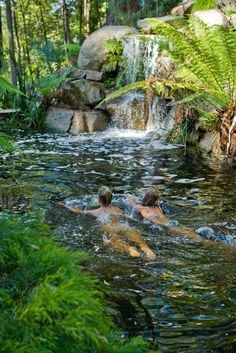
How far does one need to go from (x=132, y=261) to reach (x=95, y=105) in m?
9.94

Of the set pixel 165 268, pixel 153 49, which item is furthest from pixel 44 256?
pixel 153 49

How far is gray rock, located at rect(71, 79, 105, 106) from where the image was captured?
1354 cm

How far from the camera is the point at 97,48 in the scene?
15375mm

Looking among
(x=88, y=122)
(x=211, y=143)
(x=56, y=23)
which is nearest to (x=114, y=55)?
(x=88, y=122)

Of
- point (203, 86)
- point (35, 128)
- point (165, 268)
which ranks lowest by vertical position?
point (35, 128)

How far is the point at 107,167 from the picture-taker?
831 cm

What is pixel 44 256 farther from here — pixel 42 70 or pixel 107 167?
pixel 42 70

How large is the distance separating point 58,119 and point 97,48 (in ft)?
11.1

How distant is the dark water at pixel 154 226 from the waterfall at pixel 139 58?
158 inches

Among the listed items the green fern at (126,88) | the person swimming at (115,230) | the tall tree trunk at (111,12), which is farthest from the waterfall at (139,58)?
the person swimming at (115,230)

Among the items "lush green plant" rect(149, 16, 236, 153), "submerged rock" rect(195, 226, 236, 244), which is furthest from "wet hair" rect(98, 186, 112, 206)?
"lush green plant" rect(149, 16, 236, 153)

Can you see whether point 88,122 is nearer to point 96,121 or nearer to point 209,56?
point 96,121

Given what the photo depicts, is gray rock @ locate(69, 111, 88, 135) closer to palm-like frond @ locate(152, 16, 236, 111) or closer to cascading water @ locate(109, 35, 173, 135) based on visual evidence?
cascading water @ locate(109, 35, 173, 135)

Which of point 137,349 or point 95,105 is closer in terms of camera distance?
point 137,349
